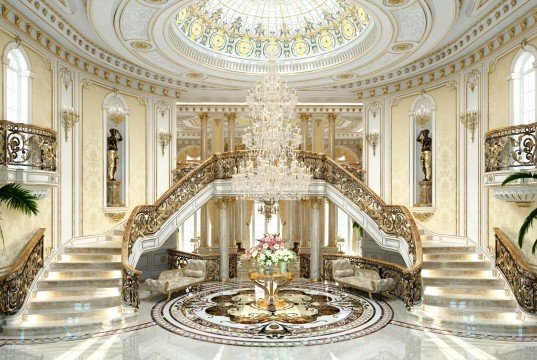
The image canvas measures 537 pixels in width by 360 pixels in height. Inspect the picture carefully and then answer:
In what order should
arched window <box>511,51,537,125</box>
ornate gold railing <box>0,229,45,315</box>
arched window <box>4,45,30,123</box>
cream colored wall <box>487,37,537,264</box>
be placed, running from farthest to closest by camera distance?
arched window <box>511,51,537,125</box> < cream colored wall <box>487,37,537,264</box> < arched window <box>4,45,30,123</box> < ornate gold railing <box>0,229,45,315</box>

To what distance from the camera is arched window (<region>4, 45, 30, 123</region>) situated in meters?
8.34

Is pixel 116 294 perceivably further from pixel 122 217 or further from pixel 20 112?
pixel 20 112

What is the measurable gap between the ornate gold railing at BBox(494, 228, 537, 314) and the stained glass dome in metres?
6.27

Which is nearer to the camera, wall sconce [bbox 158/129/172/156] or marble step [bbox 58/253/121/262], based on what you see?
marble step [bbox 58/253/121/262]

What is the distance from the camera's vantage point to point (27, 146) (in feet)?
24.9

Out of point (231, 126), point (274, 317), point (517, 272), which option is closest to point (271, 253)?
point (274, 317)

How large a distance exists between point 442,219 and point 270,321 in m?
5.90

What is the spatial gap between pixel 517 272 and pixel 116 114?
1096 cm

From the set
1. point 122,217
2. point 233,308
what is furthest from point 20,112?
point 233,308

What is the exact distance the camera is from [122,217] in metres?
12.0

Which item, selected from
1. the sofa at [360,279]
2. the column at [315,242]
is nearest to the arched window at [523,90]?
the sofa at [360,279]

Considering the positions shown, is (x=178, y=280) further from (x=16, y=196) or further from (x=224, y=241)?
(x=16, y=196)

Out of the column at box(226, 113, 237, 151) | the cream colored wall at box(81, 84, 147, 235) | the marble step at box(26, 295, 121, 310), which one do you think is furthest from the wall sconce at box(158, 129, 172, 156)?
the marble step at box(26, 295, 121, 310)

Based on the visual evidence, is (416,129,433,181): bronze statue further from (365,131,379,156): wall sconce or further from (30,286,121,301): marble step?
(30,286,121,301): marble step
